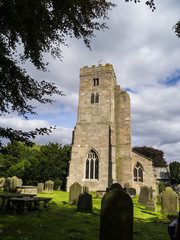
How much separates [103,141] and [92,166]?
3.33 metres

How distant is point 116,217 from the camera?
355cm

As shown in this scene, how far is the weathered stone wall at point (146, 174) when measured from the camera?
67.0 feet

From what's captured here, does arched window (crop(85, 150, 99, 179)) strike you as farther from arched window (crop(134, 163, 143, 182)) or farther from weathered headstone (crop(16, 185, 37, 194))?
weathered headstone (crop(16, 185, 37, 194))

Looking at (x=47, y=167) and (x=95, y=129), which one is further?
(x=95, y=129)

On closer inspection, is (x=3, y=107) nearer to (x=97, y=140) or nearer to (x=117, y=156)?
(x=97, y=140)

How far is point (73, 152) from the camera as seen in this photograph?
68.1 ft

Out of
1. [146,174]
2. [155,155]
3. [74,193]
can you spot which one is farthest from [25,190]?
[155,155]

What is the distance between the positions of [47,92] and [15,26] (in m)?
2.14

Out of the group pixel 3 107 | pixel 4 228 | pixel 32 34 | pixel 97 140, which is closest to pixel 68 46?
pixel 32 34

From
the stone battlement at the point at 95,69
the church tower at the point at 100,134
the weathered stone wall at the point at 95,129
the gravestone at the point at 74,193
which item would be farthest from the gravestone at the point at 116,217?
the stone battlement at the point at 95,69

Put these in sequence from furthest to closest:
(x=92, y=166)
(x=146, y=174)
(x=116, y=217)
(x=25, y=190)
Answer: (x=146, y=174) < (x=92, y=166) < (x=25, y=190) < (x=116, y=217)

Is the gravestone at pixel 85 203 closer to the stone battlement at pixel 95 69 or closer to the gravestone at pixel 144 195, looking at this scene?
the gravestone at pixel 144 195

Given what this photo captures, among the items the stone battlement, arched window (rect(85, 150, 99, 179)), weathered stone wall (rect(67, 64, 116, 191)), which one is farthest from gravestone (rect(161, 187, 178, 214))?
the stone battlement

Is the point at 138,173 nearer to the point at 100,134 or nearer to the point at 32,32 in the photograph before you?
the point at 100,134
